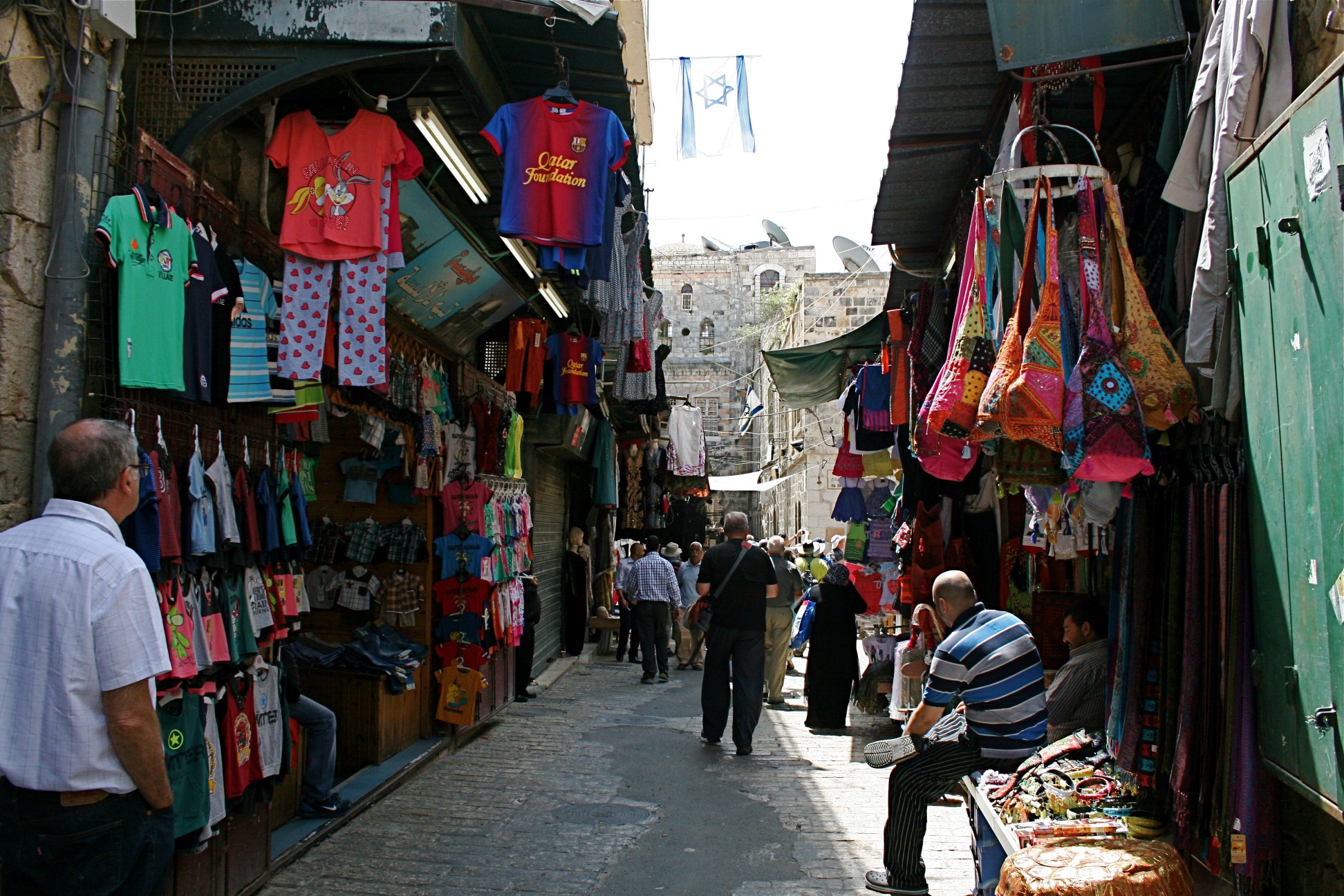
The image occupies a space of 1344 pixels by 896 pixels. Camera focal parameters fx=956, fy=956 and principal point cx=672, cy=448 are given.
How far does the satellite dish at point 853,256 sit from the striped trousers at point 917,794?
54.7 feet

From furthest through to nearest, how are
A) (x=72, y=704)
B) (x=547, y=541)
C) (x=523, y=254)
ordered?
(x=547, y=541)
(x=523, y=254)
(x=72, y=704)

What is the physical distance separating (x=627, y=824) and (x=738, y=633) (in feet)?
8.60

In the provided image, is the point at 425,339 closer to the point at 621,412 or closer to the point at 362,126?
the point at 362,126

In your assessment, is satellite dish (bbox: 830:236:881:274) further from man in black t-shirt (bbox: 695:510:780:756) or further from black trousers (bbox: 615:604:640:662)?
man in black t-shirt (bbox: 695:510:780:756)

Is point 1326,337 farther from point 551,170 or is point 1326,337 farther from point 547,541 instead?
point 547,541

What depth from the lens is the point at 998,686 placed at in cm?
469

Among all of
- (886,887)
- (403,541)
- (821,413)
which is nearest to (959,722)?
(886,887)

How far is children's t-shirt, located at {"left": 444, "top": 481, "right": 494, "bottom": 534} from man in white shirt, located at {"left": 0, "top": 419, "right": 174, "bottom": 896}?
19.3 feet

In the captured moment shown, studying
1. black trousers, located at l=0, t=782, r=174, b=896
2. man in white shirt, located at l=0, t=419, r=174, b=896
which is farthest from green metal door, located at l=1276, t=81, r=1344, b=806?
black trousers, located at l=0, t=782, r=174, b=896

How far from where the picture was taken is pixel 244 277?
15.5 ft

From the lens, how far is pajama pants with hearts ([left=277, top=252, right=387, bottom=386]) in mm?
4941

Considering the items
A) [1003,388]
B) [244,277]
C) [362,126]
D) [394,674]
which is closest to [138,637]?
[244,277]

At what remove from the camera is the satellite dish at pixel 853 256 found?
2189 cm

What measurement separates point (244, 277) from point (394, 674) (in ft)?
12.8
